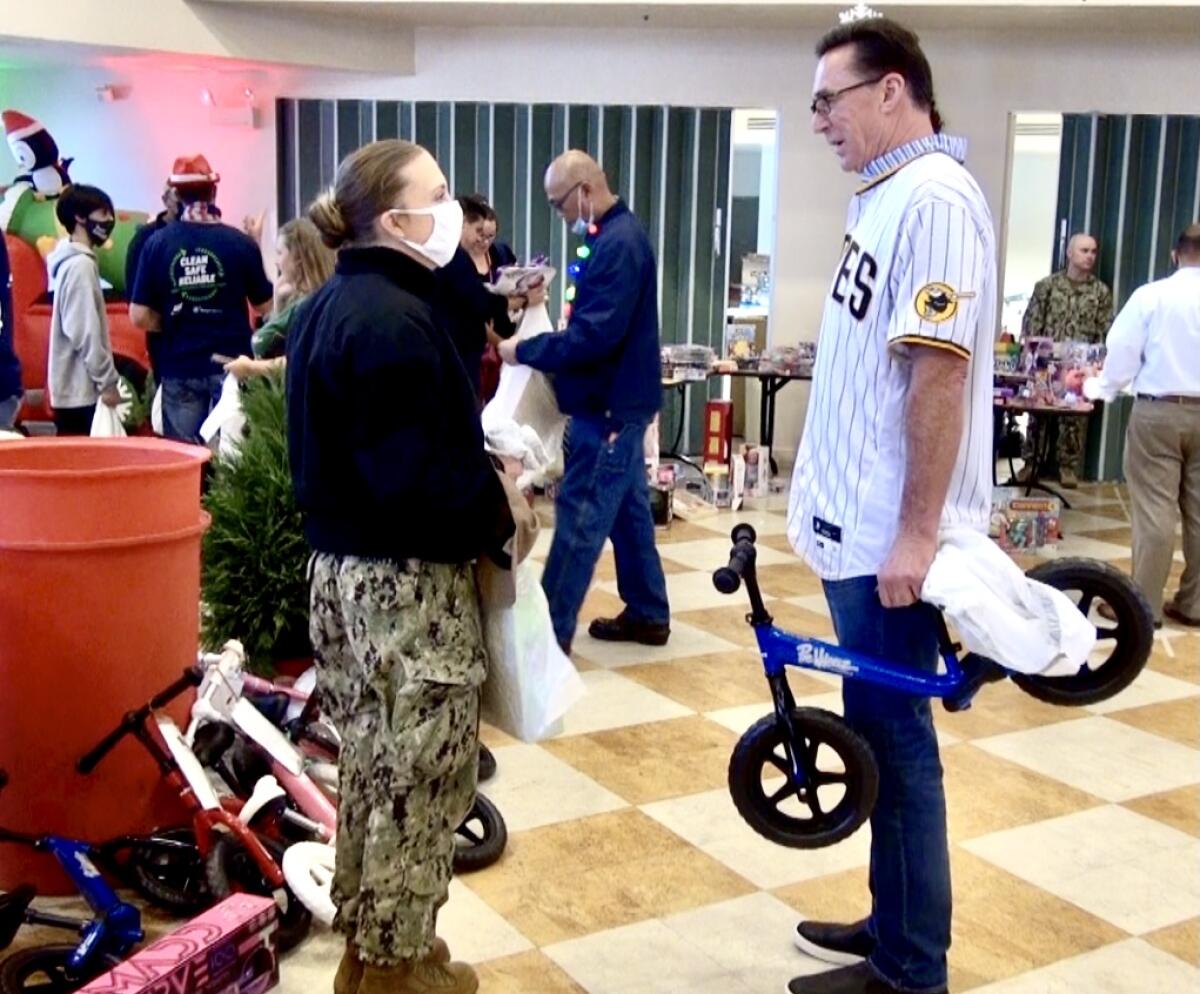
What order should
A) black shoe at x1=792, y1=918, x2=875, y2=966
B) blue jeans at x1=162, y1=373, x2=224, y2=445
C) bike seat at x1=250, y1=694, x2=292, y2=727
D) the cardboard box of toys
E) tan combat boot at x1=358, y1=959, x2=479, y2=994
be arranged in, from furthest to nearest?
the cardboard box of toys, blue jeans at x1=162, y1=373, x2=224, y2=445, bike seat at x1=250, y1=694, x2=292, y2=727, black shoe at x1=792, y1=918, x2=875, y2=966, tan combat boot at x1=358, y1=959, x2=479, y2=994

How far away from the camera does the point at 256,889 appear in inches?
113

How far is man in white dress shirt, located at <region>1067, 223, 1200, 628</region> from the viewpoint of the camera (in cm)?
521

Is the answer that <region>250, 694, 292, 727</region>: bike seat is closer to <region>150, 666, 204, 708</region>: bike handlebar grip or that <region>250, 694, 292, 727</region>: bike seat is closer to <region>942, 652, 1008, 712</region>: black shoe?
<region>150, 666, 204, 708</region>: bike handlebar grip

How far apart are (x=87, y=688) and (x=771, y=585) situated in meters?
3.50

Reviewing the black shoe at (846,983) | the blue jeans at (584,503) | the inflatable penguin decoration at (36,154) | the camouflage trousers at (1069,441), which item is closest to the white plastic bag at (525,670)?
the black shoe at (846,983)

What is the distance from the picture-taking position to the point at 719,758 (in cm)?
393

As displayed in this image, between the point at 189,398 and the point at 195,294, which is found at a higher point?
the point at 195,294

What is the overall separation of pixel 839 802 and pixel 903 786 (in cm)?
12

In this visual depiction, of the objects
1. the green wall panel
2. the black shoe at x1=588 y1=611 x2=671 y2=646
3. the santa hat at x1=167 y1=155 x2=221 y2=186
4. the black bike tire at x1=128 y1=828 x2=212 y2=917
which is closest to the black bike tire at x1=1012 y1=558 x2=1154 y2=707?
the black bike tire at x1=128 y1=828 x2=212 y2=917

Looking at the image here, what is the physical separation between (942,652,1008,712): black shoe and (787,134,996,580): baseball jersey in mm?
232

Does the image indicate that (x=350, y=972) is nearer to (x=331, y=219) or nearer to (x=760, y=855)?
(x=760, y=855)

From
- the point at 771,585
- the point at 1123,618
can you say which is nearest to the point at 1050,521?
the point at 771,585

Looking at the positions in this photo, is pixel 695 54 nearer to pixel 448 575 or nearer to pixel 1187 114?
pixel 1187 114

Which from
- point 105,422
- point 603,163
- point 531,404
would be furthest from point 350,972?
point 603,163
